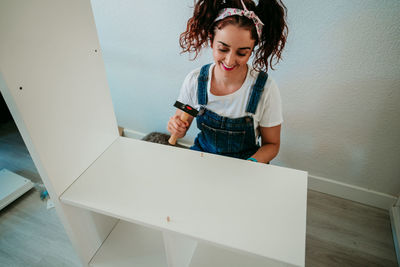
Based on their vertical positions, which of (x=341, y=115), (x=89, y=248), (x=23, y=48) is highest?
(x=23, y=48)

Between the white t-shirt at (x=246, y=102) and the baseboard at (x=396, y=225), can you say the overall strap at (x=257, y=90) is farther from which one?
the baseboard at (x=396, y=225)

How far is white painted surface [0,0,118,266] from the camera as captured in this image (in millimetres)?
503

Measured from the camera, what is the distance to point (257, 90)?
0.83 metres

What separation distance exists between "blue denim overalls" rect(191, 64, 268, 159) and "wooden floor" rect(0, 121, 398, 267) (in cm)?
66

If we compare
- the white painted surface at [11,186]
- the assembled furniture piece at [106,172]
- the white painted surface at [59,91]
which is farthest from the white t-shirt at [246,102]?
the white painted surface at [11,186]

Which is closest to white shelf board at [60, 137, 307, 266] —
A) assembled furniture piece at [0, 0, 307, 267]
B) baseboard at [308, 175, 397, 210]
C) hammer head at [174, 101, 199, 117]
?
assembled furniture piece at [0, 0, 307, 267]

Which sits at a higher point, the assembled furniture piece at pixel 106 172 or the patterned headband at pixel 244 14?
the patterned headband at pixel 244 14

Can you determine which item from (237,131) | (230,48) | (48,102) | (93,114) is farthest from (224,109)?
(48,102)

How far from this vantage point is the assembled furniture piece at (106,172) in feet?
1.70

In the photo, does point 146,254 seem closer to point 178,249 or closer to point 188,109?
point 178,249

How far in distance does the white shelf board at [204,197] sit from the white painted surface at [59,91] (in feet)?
0.22

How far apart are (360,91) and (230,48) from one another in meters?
0.76

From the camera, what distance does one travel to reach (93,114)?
30.0 inches

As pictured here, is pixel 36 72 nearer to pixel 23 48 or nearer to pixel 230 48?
pixel 23 48
